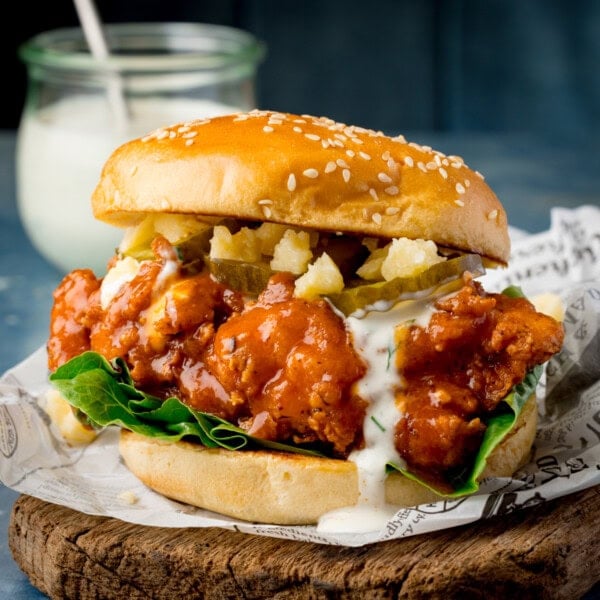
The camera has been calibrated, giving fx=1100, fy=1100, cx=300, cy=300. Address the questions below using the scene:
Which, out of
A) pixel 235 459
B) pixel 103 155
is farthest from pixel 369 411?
pixel 103 155

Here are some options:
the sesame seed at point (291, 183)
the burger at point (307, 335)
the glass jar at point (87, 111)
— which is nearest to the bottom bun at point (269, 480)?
the burger at point (307, 335)

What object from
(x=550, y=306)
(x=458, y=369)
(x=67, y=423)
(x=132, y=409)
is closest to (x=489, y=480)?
(x=458, y=369)

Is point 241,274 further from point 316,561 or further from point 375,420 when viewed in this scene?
point 316,561

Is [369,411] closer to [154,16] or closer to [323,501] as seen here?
[323,501]

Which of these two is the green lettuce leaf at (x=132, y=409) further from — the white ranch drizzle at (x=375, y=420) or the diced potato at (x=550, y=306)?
the diced potato at (x=550, y=306)

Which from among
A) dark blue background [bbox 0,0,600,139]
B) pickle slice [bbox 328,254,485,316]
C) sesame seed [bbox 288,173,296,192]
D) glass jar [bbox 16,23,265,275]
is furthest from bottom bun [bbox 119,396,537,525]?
dark blue background [bbox 0,0,600,139]

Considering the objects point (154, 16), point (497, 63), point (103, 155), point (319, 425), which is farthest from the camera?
point (497, 63)

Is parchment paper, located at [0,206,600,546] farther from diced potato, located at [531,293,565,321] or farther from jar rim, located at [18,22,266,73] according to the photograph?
jar rim, located at [18,22,266,73]
